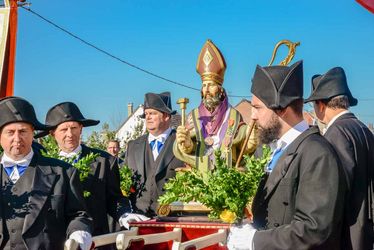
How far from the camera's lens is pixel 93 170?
519 centimetres

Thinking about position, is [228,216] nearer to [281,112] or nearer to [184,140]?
[281,112]

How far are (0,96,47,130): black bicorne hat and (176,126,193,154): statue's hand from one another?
1.43m

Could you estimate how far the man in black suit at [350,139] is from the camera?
4012 millimetres

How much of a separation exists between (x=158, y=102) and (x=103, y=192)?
1383mm

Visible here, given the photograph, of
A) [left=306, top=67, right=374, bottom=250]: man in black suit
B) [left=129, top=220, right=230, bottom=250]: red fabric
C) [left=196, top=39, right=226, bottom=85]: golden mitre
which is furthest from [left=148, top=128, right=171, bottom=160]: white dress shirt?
[left=129, top=220, right=230, bottom=250]: red fabric

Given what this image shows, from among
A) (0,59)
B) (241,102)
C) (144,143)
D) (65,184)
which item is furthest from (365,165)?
(241,102)

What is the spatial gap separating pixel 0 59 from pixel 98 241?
453cm

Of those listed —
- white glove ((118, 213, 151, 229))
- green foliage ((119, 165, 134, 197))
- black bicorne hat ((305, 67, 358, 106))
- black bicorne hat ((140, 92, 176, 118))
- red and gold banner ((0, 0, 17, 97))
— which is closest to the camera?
white glove ((118, 213, 151, 229))

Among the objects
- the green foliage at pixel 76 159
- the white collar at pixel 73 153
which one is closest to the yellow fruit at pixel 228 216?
the green foliage at pixel 76 159

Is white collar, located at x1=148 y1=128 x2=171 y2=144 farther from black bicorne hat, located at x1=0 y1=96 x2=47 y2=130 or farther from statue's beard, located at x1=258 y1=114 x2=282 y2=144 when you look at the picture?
statue's beard, located at x1=258 y1=114 x2=282 y2=144

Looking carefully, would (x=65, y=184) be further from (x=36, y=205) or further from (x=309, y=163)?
(x=309, y=163)

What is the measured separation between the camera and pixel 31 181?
356 centimetres

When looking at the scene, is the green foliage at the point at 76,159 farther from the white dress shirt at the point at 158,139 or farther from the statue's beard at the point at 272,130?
the statue's beard at the point at 272,130

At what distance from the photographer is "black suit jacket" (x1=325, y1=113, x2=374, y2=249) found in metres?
3.99
